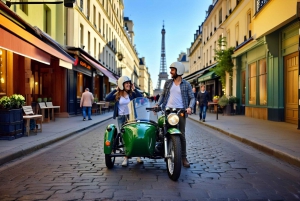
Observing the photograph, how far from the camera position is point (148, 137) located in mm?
4609

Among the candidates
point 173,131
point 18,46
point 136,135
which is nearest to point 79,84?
point 18,46

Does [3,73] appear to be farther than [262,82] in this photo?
No

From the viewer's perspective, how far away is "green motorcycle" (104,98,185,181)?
14.6 feet

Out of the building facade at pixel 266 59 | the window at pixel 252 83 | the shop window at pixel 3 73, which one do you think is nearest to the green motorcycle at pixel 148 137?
the building facade at pixel 266 59

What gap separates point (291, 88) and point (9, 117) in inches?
395

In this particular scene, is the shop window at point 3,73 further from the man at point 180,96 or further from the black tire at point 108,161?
the man at point 180,96

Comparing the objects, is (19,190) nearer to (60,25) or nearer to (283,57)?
(283,57)

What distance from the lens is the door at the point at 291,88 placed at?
1170cm

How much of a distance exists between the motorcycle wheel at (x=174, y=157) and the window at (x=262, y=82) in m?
11.3

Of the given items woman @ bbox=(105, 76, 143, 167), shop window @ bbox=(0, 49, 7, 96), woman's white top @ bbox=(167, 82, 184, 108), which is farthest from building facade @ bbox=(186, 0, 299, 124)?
shop window @ bbox=(0, 49, 7, 96)

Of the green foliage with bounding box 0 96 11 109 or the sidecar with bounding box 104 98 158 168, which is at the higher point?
the green foliage with bounding box 0 96 11 109

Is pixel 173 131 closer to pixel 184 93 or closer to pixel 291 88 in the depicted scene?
pixel 184 93

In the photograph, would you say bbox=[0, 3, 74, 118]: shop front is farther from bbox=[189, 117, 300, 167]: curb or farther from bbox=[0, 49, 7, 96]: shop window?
bbox=[189, 117, 300, 167]: curb

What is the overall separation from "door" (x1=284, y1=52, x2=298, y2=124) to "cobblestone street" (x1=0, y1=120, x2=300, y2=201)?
20.2ft
